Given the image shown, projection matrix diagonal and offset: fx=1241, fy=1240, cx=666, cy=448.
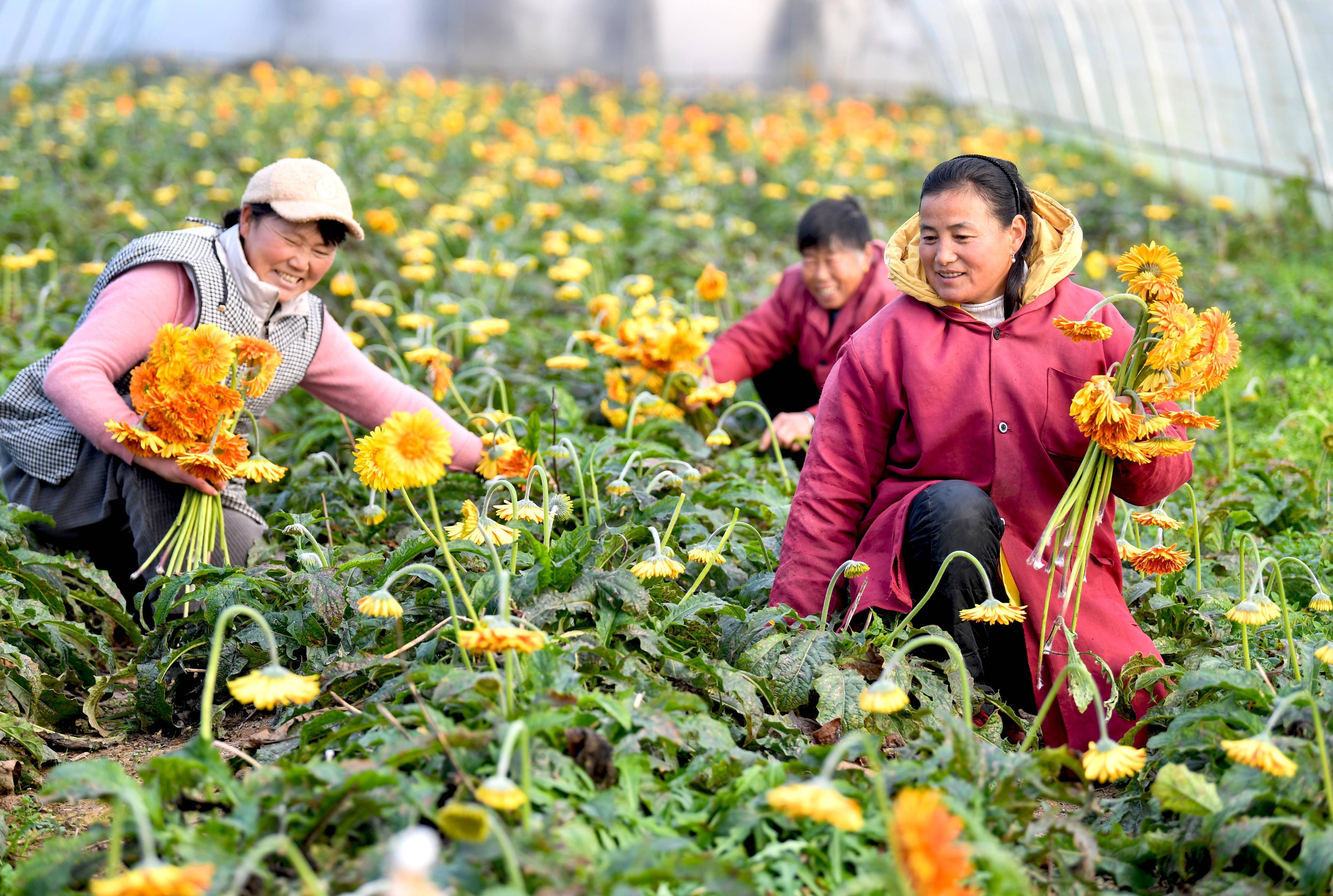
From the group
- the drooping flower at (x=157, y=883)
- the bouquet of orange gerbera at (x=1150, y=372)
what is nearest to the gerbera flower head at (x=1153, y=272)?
the bouquet of orange gerbera at (x=1150, y=372)

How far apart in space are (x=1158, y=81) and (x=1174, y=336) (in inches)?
406

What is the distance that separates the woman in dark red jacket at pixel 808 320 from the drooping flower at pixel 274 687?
7.82 feet

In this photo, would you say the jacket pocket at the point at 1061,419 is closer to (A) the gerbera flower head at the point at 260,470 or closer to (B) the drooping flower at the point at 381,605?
(B) the drooping flower at the point at 381,605

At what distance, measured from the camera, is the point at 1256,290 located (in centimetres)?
692

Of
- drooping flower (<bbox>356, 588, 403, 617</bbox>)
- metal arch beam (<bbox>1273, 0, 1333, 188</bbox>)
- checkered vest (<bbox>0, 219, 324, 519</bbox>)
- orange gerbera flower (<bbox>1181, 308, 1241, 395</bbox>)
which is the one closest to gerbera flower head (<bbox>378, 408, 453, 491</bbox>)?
drooping flower (<bbox>356, 588, 403, 617</bbox>)

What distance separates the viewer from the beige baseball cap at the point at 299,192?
3.11 m

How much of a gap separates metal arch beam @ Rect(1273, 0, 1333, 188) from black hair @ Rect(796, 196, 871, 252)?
564 centimetres

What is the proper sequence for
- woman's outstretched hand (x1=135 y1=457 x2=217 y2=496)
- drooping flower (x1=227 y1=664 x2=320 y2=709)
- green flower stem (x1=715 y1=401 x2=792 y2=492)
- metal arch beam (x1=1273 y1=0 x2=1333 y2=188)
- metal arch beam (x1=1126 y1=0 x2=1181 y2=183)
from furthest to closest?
metal arch beam (x1=1126 y1=0 x2=1181 y2=183)
metal arch beam (x1=1273 y1=0 x2=1333 y2=188)
green flower stem (x1=715 y1=401 x2=792 y2=492)
woman's outstretched hand (x1=135 y1=457 x2=217 y2=496)
drooping flower (x1=227 y1=664 x2=320 y2=709)

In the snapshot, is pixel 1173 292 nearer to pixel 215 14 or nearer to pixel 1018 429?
pixel 1018 429

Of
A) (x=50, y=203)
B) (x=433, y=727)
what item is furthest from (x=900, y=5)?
(x=433, y=727)

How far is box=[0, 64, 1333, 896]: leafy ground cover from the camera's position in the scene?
5.86 ft

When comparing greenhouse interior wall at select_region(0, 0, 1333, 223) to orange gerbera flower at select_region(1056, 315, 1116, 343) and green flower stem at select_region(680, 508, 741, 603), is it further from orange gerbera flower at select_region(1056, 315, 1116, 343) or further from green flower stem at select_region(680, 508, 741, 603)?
green flower stem at select_region(680, 508, 741, 603)

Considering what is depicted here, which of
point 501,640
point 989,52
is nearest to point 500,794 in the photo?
point 501,640

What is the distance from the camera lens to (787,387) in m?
4.63
